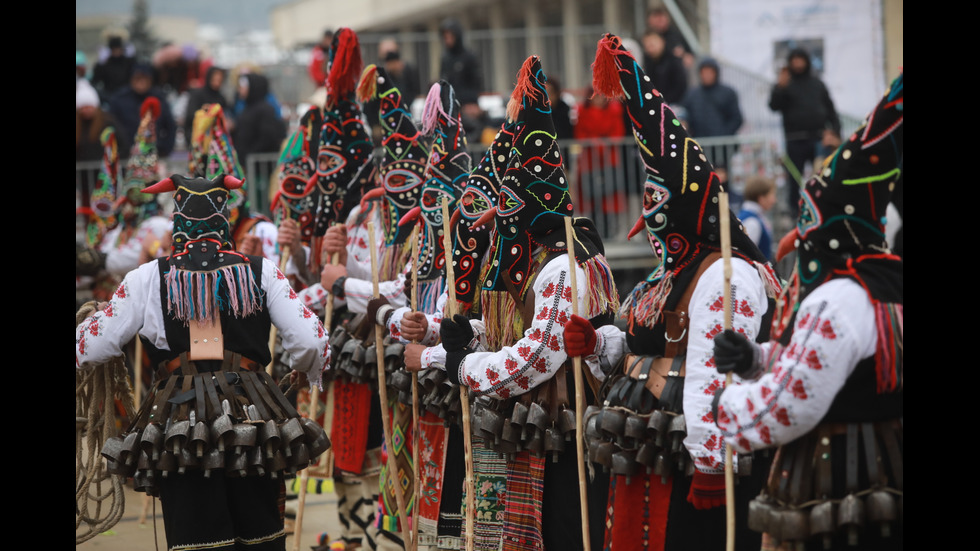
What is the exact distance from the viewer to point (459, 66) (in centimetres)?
1327

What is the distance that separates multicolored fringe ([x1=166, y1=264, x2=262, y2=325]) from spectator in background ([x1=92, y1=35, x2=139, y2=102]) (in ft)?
34.3

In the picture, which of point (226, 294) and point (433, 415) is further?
point (433, 415)

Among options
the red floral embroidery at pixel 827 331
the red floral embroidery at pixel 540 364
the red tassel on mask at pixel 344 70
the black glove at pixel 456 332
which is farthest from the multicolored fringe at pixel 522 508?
the red tassel on mask at pixel 344 70

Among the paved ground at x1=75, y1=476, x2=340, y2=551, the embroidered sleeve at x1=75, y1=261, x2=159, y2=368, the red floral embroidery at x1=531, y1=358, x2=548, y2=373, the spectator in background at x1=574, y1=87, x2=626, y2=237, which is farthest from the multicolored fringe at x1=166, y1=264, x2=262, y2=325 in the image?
the spectator in background at x1=574, y1=87, x2=626, y2=237

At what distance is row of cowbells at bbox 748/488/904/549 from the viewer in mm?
3348

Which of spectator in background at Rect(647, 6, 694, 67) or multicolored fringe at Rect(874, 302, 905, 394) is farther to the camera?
spectator in background at Rect(647, 6, 694, 67)

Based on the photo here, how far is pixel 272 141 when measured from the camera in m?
13.3

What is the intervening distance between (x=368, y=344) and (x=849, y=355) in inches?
144

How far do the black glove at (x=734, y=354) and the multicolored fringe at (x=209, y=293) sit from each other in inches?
89.7

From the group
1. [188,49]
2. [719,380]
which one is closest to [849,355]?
[719,380]

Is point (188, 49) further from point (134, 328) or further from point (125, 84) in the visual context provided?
point (134, 328)

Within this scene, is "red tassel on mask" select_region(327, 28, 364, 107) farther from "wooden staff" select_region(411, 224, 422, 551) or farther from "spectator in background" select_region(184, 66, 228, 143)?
"spectator in background" select_region(184, 66, 228, 143)

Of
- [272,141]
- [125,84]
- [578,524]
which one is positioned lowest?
[578,524]

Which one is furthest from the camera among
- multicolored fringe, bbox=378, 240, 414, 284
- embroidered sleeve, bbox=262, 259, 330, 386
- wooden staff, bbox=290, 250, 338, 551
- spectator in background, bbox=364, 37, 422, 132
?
spectator in background, bbox=364, 37, 422, 132
